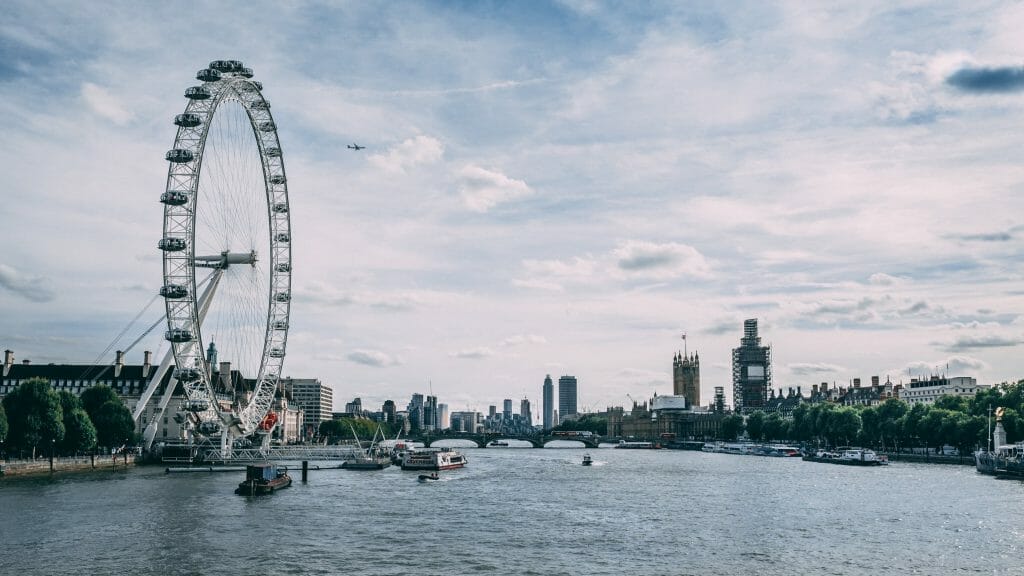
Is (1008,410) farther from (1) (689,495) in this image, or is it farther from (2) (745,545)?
(2) (745,545)

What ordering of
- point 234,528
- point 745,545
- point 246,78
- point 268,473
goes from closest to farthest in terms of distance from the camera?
point 745,545 → point 234,528 → point 268,473 → point 246,78

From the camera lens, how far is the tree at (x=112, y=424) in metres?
122

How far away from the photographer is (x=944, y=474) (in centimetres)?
12212

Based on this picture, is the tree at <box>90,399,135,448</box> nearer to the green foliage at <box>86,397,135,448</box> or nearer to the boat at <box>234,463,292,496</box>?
the green foliage at <box>86,397,135,448</box>

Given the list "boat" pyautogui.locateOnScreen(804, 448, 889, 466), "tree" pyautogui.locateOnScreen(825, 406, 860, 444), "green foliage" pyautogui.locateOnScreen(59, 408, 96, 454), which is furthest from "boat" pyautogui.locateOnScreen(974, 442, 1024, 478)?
"green foliage" pyautogui.locateOnScreen(59, 408, 96, 454)

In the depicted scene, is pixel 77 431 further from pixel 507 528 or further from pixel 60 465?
pixel 507 528

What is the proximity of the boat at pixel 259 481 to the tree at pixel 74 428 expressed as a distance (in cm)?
2883

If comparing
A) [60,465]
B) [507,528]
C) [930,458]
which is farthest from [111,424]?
[930,458]

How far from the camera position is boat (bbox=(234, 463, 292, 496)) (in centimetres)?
8862

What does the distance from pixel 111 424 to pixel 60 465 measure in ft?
40.1

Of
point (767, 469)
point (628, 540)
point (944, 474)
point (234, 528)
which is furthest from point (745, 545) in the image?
point (767, 469)

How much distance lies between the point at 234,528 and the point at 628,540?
27.8m

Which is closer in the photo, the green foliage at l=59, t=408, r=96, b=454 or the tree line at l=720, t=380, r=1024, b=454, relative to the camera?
the green foliage at l=59, t=408, r=96, b=454

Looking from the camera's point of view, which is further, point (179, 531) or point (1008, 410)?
point (1008, 410)
